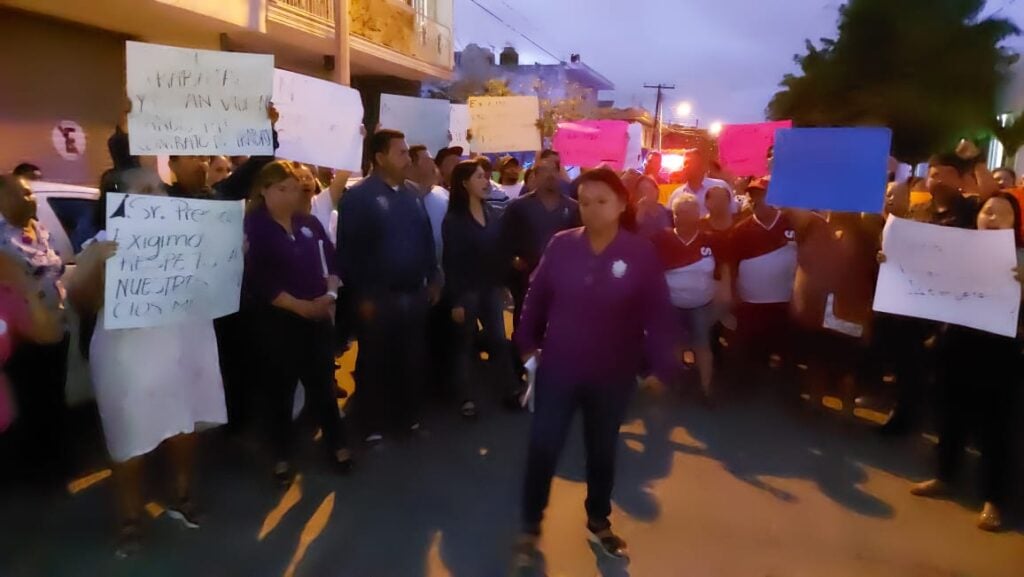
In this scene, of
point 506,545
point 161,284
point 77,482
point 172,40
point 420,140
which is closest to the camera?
point 161,284

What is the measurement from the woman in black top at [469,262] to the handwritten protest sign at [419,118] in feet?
3.54

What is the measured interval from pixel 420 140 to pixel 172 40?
6370 millimetres

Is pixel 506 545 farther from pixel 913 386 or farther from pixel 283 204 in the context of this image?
pixel 913 386

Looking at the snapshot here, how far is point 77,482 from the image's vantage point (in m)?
4.86

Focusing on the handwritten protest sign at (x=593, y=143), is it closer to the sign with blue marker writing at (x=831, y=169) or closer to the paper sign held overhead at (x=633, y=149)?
the paper sign held overhead at (x=633, y=149)

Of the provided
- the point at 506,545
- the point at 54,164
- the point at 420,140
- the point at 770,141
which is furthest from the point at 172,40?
the point at 506,545

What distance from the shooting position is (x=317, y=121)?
5.27 metres

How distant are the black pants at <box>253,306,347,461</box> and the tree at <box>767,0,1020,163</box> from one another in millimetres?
31112

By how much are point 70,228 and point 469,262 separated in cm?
266

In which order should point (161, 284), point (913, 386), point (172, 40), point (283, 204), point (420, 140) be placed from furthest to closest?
point (172, 40) → point (420, 140) → point (913, 386) → point (283, 204) → point (161, 284)

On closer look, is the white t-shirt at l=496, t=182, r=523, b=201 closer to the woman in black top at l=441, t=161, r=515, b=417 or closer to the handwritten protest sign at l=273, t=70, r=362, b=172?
the woman in black top at l=441, t=161, r=515, b=417

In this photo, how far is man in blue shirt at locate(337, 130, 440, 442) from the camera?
17.2 feet

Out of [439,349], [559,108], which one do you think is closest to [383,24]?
[439,349]

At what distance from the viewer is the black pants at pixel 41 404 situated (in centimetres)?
450
